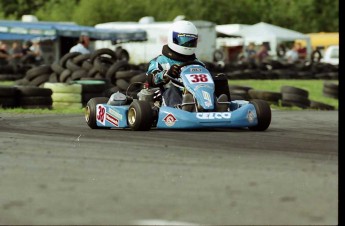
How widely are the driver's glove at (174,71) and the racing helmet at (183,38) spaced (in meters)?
0.31

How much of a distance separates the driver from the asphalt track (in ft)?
2.57

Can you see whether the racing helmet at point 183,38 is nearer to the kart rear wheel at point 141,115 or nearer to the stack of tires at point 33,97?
the kart rear wheel at point 141,115

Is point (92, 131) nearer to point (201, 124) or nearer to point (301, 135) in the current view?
point (201, 124)

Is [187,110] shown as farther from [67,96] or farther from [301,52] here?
[301,52]

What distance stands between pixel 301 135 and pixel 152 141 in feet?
5.81

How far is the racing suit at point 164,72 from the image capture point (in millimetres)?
10328

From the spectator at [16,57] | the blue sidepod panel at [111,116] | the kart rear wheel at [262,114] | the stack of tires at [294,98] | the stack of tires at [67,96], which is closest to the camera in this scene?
the kart rear wheel at [262,114]

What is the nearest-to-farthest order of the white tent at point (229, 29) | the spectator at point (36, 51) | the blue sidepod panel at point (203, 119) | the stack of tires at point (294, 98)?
the blue sidepod panel at point (203, 119) < the stack of tires at point (294, 98) < the spectator at point (36, 51) < the white tent at point (229, 29)

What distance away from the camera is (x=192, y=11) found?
56281mm

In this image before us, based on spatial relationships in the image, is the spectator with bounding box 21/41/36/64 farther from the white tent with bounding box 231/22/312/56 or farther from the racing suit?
the racing suit

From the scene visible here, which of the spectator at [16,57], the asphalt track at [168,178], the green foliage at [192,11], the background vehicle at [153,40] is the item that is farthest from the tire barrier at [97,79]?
the green foliage at [192,11]

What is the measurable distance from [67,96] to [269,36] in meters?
27.3

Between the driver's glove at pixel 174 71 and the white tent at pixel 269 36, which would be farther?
the white tent at pixel 269 36

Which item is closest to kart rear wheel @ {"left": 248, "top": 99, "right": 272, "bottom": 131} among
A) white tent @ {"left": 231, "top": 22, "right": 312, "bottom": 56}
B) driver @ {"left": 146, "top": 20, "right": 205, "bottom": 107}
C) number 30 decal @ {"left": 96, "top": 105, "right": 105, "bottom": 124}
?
driver @ {"left": 146, "top": 20, "right": 205, "bottom": 107}
